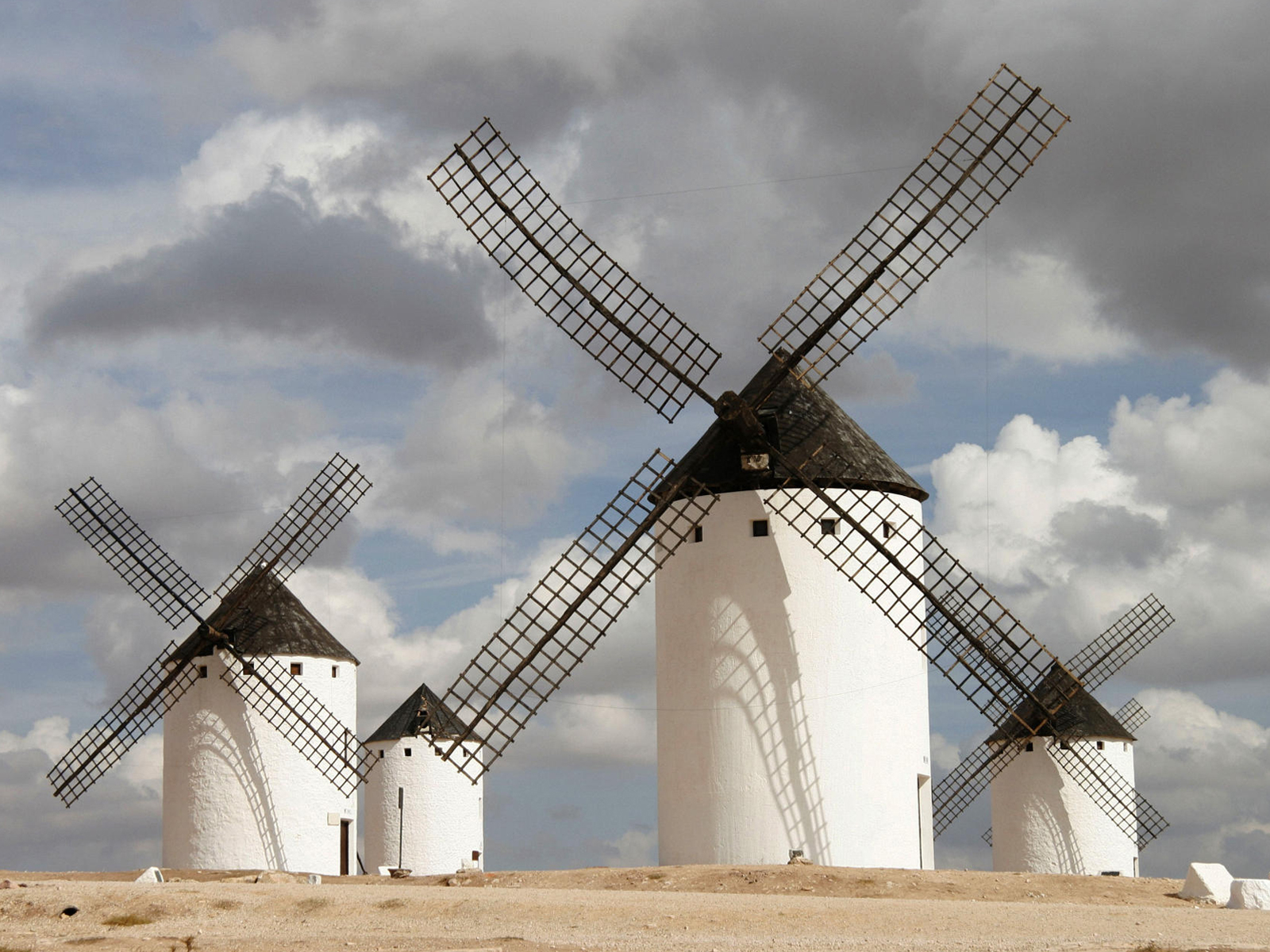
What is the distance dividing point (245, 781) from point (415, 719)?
19.7 ft

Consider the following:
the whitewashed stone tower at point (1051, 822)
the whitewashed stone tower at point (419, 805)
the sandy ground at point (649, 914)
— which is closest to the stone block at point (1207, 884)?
the sandy ground at point (649, 914)

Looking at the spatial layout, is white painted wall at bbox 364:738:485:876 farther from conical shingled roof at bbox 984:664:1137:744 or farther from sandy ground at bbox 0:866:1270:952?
sandy ground at bbox 0:866:1270:952

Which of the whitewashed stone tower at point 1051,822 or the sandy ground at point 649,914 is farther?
the whitewashed stone tower at point 1051,822

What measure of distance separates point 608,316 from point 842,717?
19.2 ft

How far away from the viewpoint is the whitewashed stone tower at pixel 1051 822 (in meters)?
29.7

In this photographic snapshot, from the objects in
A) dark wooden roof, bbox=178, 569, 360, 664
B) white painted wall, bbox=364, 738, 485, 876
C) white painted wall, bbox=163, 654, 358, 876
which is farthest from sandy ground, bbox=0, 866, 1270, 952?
white painted wall, bbox=364, 738, 485, 876

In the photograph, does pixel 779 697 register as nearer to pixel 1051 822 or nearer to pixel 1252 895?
pixel 1252 895

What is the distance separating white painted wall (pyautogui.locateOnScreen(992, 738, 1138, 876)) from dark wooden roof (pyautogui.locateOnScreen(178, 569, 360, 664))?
12.7 meters

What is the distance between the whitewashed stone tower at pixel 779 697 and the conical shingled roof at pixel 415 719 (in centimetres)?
1379

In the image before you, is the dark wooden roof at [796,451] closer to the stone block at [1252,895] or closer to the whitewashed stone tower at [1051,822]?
the stone block at [1252,895]

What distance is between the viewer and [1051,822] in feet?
97.9

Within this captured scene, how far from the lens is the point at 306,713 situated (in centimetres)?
2917

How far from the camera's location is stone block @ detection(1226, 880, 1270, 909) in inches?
670

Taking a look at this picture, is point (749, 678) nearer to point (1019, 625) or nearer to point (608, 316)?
point (1019, 625)
